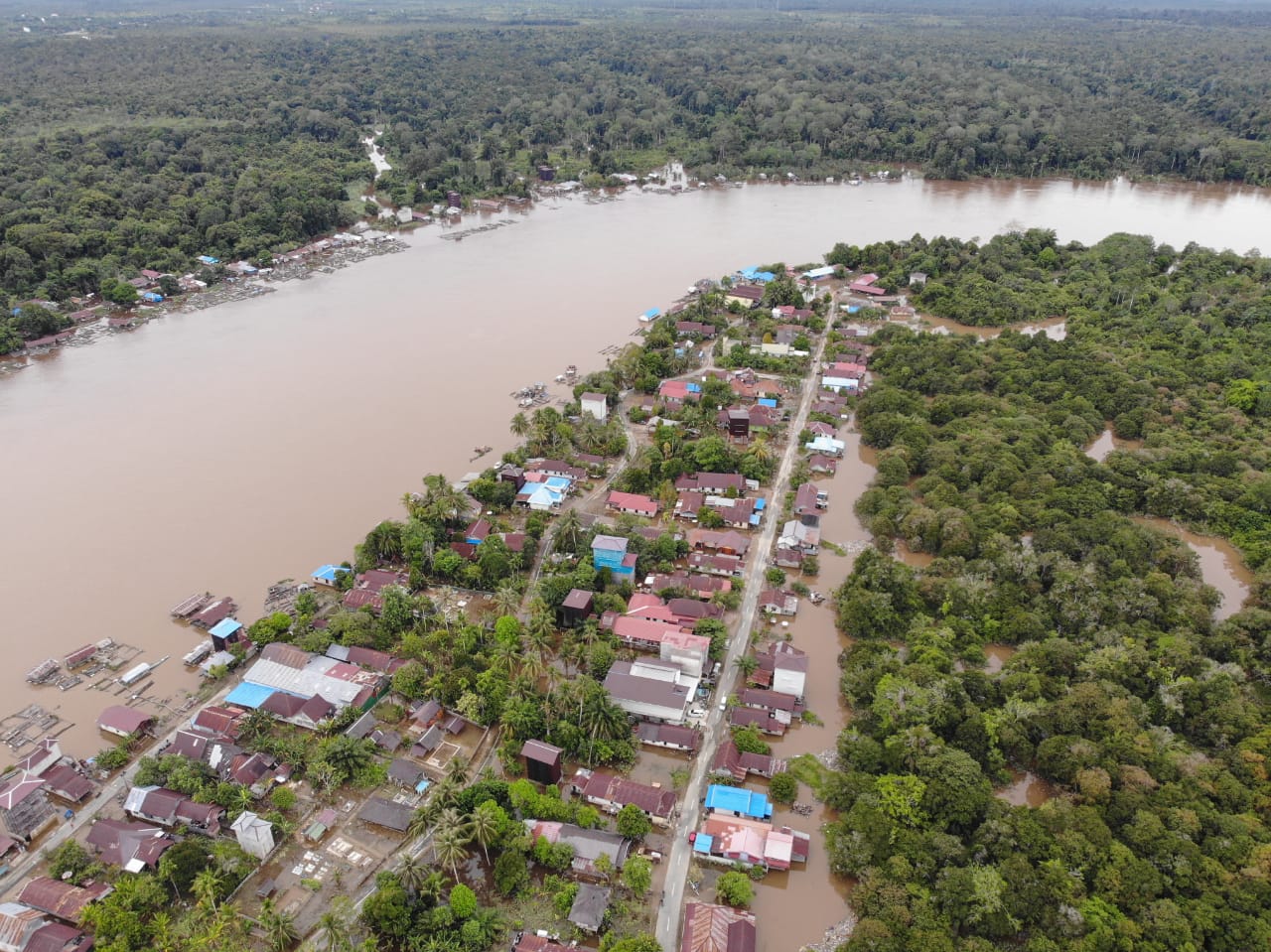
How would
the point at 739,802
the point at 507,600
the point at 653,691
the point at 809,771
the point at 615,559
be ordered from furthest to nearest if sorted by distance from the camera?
the point at 615,559, the point at 507,600, the point at 653,691, the point at 809,771, the point at 739,802

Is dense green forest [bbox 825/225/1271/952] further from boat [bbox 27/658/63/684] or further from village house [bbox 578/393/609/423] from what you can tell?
boat [bbox 27/658/63/684]

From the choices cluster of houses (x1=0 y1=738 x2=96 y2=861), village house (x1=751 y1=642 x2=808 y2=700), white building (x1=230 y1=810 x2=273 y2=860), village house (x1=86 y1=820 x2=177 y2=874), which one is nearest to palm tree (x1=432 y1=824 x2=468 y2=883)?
white building (x1=230 y1=810 x2=273 y2=860)

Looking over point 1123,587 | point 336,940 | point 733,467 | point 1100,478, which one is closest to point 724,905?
point 336,940

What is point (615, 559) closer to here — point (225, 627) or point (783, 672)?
point (783, 672)

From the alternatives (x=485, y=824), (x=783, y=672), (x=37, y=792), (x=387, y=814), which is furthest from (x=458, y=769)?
(x=37, y=792)

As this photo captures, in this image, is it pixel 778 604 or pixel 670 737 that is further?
Answer: pixel 778 604

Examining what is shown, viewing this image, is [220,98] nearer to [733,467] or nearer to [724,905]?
[733,467]

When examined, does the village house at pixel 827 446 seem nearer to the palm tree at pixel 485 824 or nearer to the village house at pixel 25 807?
the palm tree at pixel 485 824
